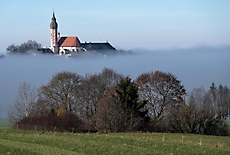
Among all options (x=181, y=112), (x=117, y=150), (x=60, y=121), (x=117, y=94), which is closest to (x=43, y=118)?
(x=60, y=121)

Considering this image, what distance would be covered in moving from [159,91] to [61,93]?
1640 centimetres

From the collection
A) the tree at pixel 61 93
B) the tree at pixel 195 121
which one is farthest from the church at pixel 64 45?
the tree at pixel 195 121

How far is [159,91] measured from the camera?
49.1 metres

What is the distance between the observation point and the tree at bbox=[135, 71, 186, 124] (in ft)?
156

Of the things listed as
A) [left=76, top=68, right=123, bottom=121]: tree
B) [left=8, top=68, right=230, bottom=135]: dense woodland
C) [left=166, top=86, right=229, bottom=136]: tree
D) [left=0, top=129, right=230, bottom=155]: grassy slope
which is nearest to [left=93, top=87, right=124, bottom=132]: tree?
[left=8, top=68, right=230, bottom=135]: dense woodland

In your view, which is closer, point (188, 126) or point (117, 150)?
point (117, 150)

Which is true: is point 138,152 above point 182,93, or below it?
below

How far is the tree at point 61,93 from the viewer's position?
55.3m

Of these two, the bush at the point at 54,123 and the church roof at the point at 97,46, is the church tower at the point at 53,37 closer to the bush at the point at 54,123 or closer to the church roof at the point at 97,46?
the church roof at the point at 97,46

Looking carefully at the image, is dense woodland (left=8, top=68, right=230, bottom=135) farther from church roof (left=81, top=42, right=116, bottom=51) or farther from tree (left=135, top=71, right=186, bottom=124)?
church roof (left=81, top=42, right=116, bottom=51)

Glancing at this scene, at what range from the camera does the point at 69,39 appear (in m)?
153

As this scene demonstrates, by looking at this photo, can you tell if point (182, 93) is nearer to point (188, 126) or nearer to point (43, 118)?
point (188, 126)

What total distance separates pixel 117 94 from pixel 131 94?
1733 mm

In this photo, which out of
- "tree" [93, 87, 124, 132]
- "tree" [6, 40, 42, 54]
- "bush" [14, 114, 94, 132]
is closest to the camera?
"tree" [93, 87, 124, 132]
